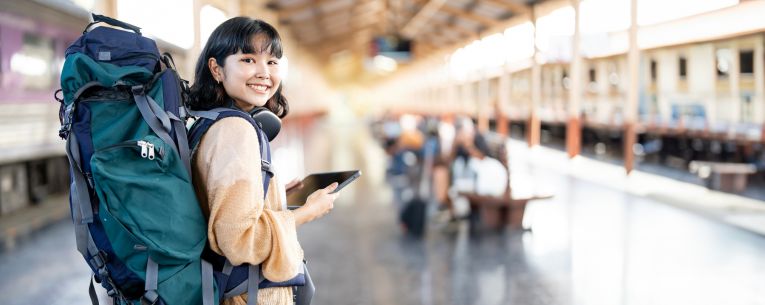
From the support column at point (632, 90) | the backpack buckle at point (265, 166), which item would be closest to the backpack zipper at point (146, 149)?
the backpack buckle at point (265, 166)

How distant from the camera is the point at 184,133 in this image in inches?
54.7

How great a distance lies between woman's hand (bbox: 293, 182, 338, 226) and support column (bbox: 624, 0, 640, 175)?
8.56 metres

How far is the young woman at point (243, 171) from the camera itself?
135 cm

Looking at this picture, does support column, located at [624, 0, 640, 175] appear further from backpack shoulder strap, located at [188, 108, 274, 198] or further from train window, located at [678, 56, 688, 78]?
backpack shoulder strap, located at [188, 108, 274, 198]

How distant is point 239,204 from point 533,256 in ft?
13.6

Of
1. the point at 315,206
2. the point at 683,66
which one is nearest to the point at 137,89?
the point at 315,206

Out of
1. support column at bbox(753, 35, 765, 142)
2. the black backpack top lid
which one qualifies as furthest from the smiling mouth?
support column at bbox(753, 35, 765, 142)

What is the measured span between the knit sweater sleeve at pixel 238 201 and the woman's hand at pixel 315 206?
10 cm

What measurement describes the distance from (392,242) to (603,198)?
3729 mm

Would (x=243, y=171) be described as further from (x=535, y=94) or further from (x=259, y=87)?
(x=535, y=94)

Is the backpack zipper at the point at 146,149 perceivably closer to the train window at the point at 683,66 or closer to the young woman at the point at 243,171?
the young woman at the point at 243,171

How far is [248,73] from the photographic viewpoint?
1.51 metres

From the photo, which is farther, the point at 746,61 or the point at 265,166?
the point at 746,61

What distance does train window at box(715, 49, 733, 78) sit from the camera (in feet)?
46.1
